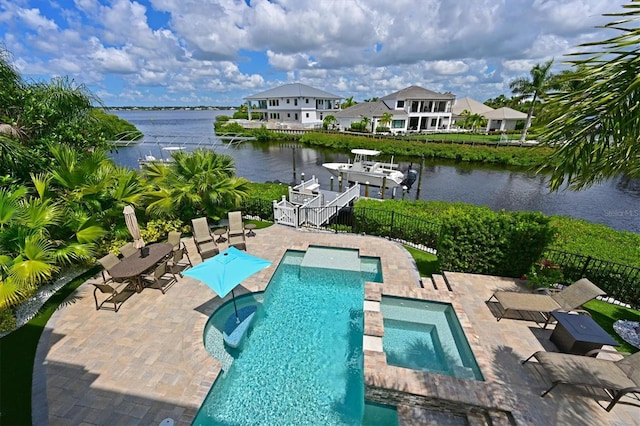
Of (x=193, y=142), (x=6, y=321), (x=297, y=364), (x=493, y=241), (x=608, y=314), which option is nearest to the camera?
(x=297, y=364)

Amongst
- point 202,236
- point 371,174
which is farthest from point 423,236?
point 371,174

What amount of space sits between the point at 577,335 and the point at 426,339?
2842 mm

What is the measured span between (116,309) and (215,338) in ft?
9.21

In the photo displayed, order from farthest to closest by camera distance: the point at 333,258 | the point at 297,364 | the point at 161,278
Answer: the point at 333,258 < the point at 161,278 < the point at 297,364

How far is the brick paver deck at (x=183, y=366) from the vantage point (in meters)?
4.61

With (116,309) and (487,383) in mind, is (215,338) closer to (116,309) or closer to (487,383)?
(116,309)

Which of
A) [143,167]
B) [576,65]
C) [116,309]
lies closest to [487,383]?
[576,65]

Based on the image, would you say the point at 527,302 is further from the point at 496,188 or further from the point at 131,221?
the point at 496,188

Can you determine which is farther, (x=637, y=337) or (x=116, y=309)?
(x=116, y=309)

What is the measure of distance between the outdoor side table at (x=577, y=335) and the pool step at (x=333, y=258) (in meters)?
5.23

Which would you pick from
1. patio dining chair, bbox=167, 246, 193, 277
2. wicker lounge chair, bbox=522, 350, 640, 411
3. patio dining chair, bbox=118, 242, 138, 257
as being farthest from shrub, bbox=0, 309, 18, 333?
wicker lounge chair, bbox=522, 350, 640, 411

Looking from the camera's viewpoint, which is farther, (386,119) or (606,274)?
(386,119)

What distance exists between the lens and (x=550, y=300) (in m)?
6.61

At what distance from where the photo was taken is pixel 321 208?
12.7m
